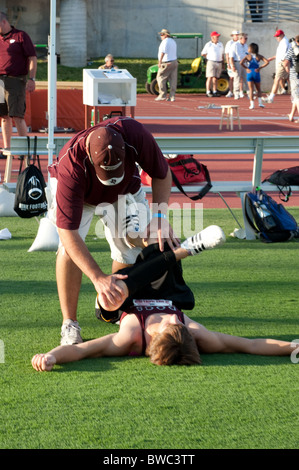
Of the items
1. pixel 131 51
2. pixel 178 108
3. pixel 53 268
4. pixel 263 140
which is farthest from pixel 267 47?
pixel 53 268

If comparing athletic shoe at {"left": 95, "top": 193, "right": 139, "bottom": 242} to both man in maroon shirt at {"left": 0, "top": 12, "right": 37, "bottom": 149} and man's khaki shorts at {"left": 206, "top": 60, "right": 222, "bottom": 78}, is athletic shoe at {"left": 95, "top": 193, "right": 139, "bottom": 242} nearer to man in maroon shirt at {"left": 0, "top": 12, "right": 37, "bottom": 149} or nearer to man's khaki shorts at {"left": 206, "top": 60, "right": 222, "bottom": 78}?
man in maroon shirt at {"left": 0, "top": 12, "right": 37, "bottom": 149}

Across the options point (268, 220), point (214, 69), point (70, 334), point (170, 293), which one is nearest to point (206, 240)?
point (170, 293)

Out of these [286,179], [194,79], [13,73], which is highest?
[13,73]

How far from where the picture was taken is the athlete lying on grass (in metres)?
4.29

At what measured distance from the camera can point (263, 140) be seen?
8336 millimetres

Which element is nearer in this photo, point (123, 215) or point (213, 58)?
point (123, 215)

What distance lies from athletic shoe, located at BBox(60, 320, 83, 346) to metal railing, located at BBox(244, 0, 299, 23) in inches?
1155

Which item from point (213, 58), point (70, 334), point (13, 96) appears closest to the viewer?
point (70, 334)

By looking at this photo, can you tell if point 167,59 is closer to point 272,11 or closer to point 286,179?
point 272,11

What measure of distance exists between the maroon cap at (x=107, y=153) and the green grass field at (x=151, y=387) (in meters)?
1.06

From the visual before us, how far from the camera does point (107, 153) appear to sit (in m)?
4.05

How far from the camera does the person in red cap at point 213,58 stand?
25.6 meters

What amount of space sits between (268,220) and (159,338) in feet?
11.8
